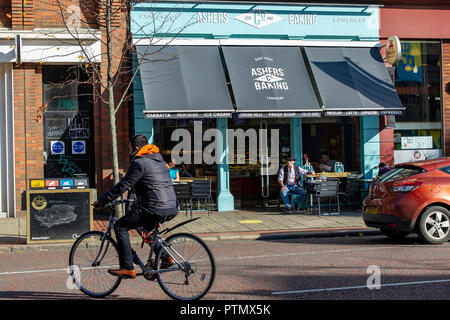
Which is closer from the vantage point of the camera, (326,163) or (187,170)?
(187,170)

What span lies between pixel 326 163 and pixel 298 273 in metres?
9.39

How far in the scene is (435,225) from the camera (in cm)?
1008

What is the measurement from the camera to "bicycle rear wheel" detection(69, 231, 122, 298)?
6.53 m

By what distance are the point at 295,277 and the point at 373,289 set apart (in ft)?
4.00

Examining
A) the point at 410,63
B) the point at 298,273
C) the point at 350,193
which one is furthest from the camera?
the point at 410,63

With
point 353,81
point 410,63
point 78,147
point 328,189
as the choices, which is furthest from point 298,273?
point 410,63

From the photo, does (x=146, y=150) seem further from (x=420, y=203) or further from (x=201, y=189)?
(x=201, y=189)

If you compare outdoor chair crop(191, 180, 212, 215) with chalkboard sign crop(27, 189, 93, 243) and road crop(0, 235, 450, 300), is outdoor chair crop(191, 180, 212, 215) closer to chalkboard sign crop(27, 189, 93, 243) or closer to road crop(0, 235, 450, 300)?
road crop(0, 235, 450, 300)

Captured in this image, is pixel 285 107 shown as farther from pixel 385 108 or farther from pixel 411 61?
pixel 411 61

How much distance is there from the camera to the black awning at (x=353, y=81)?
608 inches

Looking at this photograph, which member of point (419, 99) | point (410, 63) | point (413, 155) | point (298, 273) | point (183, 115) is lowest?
point (298, 273)

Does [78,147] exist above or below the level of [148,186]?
above

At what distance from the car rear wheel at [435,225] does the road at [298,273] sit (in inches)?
8.0
